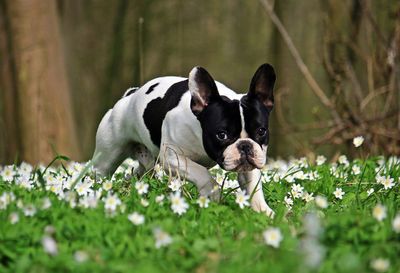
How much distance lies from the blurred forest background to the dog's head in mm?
5058

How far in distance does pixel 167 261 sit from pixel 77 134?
7356mm

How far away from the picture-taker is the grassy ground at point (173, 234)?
11.5ft

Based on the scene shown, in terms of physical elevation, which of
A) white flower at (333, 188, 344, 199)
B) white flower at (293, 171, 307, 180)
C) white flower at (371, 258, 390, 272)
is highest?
white flower at (371, 258, 390, 272)

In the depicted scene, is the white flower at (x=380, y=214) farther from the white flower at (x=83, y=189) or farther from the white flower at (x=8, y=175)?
the white flower at (x=8, y=175)

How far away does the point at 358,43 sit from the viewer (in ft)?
34.9

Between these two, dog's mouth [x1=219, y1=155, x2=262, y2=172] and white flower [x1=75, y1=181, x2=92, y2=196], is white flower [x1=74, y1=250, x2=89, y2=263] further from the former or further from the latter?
dog's mouth [x1=219, y1=155, x2=262, y2=172]

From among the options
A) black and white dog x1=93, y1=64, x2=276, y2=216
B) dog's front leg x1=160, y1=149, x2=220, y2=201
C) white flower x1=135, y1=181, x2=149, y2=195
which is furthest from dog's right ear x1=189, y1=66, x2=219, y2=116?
white flower x1=135, y1=181, x2=149, y2=195

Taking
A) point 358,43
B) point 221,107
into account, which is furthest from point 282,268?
point 358,43

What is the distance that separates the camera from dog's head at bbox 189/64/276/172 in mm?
4898

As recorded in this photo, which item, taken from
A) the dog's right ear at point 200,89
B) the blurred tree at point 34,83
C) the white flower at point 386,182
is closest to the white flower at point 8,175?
the dog's right ear at point 200,89

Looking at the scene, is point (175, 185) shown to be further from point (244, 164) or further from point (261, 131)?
point (261, 131)

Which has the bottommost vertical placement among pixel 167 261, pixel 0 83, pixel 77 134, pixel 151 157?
pixel 77 134

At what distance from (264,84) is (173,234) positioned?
1571 millimetres

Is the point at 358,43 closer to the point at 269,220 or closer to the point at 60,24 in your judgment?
the point at 60,24
